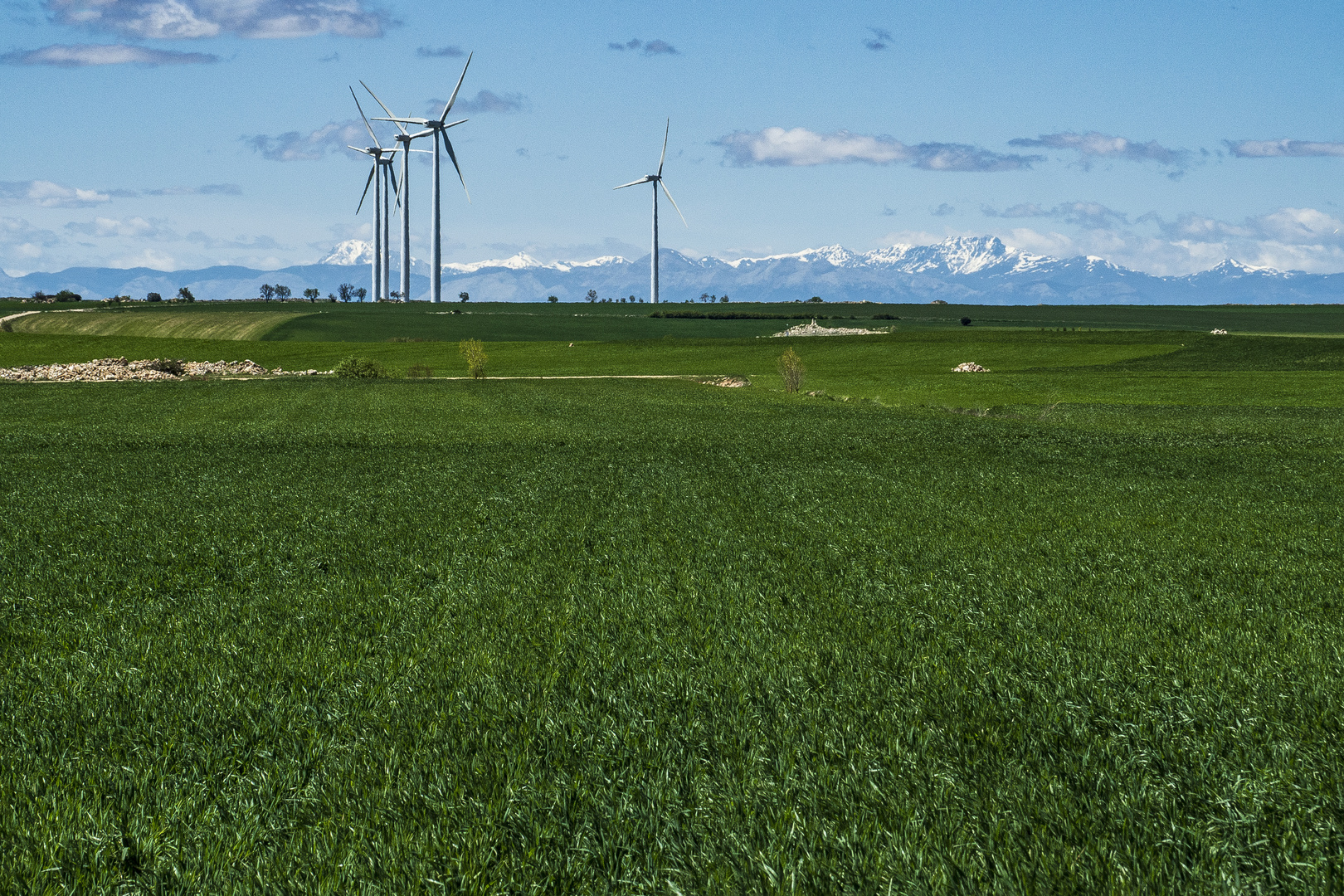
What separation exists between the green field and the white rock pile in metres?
80.2

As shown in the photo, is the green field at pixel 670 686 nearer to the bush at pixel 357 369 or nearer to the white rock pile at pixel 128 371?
the bush at pixel 357 369

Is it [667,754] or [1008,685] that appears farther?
[1008,685]

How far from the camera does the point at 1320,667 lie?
33.7ft

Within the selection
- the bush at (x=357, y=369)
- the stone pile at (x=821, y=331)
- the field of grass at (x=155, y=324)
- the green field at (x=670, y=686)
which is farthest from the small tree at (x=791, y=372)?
the field of grass at (x=155, y=324)

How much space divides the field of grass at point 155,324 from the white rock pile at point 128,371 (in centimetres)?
4706

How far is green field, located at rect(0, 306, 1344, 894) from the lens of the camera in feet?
21.0

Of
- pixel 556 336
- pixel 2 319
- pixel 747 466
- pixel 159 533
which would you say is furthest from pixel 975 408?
pixel 2 319

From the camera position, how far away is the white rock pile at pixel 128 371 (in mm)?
97875

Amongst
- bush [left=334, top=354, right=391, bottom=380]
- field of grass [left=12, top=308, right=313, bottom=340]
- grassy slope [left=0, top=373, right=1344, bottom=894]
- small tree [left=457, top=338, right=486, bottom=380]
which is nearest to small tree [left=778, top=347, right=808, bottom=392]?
small tree [left=457, top=338, right=486, bottom=380]

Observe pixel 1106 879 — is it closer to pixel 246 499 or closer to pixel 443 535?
pixel 443 535

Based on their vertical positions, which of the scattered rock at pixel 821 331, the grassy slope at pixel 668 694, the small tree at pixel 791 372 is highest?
the scattered rock at pixel 821 331

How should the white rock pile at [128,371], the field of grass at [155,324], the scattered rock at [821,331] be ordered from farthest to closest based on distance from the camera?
the scattered rock at [821,331]
the field of grass at [155,324]
the white rock pile at [128,371]

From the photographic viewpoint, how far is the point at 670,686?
958 cm

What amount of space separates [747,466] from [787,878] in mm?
27104
